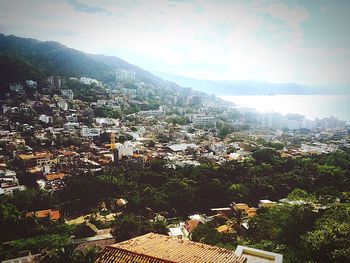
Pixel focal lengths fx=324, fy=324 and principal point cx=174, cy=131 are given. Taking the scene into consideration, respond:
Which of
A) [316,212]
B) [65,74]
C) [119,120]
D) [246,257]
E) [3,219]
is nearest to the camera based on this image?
[246,257]

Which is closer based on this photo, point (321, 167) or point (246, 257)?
point (246, 257)

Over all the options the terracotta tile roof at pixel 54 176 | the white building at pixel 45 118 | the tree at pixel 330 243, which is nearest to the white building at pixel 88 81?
the white building at pixel 45 118

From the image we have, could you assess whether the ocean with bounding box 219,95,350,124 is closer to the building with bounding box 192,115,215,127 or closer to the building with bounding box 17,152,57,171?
the building with bounding box 192,115,215,127

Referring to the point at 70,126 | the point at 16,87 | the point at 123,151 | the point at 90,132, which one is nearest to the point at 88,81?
the point at 16,87

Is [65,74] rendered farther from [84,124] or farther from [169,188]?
[169,188]

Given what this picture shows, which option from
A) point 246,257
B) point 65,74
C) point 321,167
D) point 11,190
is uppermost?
point 65,74

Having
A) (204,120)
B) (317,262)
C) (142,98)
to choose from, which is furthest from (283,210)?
(142,98)

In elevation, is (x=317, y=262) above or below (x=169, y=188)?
above

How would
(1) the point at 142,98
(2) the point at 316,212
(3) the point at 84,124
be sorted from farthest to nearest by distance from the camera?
(1) the point at 142,98, (3) the point at 84,124, (2) the point at 316,212

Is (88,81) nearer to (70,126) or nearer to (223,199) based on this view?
(70,126)

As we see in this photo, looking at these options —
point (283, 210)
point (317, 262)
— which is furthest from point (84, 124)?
point (317, 262)
